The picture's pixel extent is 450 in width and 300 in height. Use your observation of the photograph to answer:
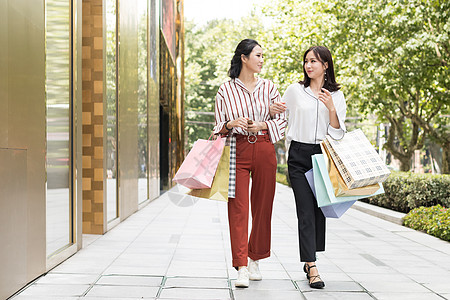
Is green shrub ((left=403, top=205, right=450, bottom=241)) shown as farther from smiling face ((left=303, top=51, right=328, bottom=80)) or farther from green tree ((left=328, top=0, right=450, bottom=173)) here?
green tree ((left=328, top=0, right=450, bottom=173))

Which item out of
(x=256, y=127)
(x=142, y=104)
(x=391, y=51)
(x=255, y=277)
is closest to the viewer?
(x=256, y=127)

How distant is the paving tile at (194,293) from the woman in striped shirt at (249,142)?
0.25m

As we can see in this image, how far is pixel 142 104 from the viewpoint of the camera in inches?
464

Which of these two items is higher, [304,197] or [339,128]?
[339,128]

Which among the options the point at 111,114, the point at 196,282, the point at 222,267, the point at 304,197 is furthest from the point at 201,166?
the point at 111,114

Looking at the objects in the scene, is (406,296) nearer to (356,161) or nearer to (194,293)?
(356,161)

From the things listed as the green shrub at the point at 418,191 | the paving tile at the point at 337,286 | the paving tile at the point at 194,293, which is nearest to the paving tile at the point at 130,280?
the paving tile at the point at 194,293

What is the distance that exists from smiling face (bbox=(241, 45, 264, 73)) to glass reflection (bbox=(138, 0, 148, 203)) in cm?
678

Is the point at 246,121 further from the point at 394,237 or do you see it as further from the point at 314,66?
the point at 394,237

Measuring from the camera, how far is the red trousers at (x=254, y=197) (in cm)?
469

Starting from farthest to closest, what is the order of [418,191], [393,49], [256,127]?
1. [393,49]
2. [418,191]
3. [256,127]

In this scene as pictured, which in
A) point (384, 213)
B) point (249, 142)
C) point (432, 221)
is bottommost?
point (384, 213)

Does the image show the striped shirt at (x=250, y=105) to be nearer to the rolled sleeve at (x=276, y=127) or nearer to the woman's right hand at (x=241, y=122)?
the rolled sleeve at (x=276, y=127)

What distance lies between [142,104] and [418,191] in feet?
19.0
